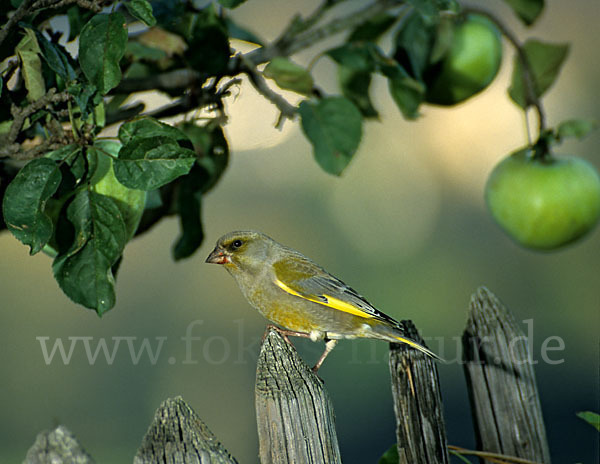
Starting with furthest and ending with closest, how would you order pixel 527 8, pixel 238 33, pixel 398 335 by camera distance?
pixel 527 8 → pixel 238 33 → pixel 398 335

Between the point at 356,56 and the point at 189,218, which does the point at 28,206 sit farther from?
the point at 356,56

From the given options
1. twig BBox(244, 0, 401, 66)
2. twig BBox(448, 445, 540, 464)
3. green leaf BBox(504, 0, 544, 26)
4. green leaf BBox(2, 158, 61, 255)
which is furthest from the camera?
green leaf BBox(504, 0, 544, 26)

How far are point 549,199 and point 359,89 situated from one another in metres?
0.38

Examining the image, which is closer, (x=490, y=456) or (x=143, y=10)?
(x=143, y=10)

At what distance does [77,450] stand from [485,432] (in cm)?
53

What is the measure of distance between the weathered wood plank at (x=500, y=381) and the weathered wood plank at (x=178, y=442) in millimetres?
381

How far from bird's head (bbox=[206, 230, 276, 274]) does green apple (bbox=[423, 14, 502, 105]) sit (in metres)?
0.48

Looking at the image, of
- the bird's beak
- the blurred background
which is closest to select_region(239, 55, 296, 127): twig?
the bird's beak

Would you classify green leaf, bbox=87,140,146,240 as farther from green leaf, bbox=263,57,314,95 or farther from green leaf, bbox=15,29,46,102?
green leaf, bbox=263,57,314,95

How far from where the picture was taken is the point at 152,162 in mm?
706

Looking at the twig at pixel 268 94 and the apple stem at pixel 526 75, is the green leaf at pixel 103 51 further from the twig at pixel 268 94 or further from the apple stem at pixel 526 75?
the apple stem at pixel 526 75

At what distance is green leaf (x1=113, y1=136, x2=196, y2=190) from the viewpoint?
700mm

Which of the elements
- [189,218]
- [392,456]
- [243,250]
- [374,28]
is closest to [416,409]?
[392,456]

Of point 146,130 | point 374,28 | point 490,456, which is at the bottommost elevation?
point 490,456
